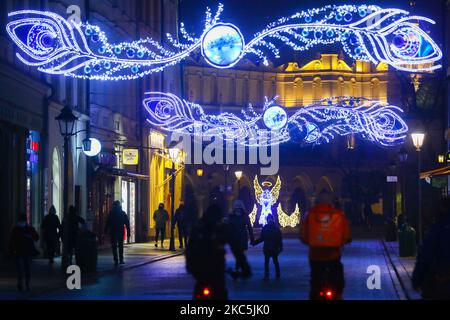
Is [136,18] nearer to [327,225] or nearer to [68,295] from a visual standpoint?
[68,295]

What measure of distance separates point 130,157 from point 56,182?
8.42 metres

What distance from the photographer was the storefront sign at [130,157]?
156 ft

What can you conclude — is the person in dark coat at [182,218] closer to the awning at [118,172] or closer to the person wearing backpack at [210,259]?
Result: the awning at [118,172]

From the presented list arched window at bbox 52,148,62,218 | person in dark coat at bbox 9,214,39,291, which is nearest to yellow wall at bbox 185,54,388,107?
arched window at bbox 52,148,62,218

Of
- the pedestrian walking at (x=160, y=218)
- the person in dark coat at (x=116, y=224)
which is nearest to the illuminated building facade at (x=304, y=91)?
the pedestrian walking at (x=160, y=218)

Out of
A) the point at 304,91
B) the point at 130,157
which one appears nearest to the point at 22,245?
the point at 130,157

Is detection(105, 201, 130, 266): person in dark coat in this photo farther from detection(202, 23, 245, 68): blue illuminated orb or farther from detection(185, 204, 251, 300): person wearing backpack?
detection(185, 204, 251, 300): person wearing backpack

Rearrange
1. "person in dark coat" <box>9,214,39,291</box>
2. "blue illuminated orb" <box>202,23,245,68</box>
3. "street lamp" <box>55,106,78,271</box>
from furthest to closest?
"street lamp" <box>55,106,78,271</box> → "blue illuminated orb" <box>202,23,245,68</box> → "person in dark coat" <box>9,214,39,291</box>

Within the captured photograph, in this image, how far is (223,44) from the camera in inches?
995

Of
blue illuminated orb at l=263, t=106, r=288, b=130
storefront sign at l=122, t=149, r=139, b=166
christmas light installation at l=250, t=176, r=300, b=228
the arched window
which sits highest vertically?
blue illuminated orb at l=263, t=106, r=288, b=130

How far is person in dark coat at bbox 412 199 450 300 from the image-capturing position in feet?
40.2

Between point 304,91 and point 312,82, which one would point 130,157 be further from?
point 312,82

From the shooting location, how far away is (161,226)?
4616cm

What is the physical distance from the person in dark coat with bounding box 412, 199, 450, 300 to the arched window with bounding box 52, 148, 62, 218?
2740 cm
